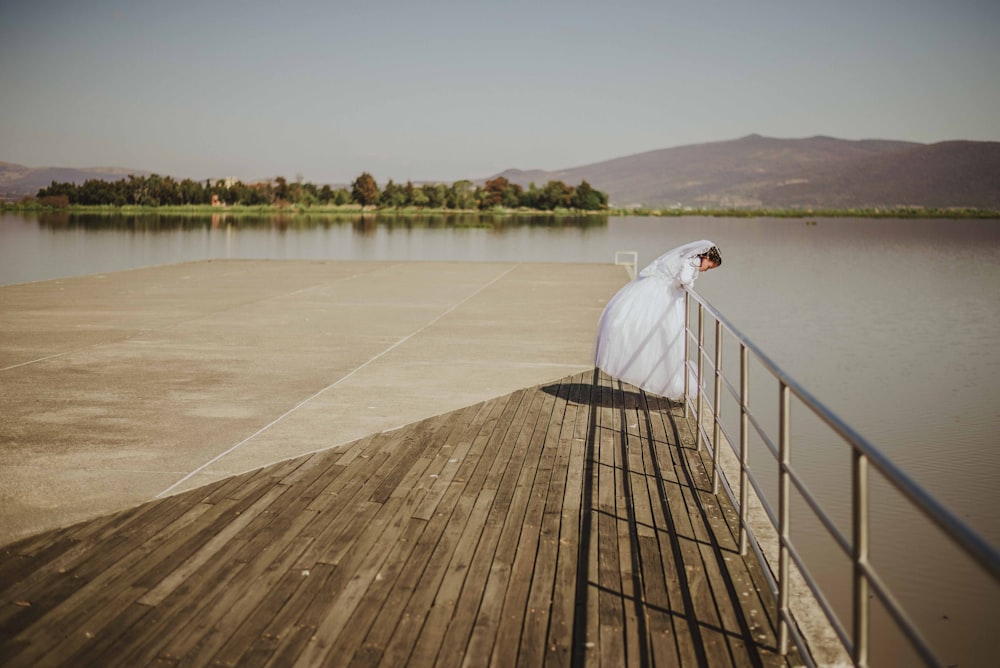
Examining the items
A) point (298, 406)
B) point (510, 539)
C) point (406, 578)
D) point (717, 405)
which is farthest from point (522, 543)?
point (298, 406)

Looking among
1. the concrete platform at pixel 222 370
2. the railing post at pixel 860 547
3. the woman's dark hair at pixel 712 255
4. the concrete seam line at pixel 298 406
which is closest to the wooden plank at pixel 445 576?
the concrete platform at pixel 222 370

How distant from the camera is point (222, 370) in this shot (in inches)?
316

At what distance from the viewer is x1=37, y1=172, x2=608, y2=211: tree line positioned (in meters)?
98.1

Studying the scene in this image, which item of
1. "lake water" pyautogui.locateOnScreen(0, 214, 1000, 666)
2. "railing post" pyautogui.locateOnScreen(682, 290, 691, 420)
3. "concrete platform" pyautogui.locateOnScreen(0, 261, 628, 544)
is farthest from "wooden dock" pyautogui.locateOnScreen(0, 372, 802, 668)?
"lake water" pyautogui.locateOnScreen(0, 214, 1000, 666)

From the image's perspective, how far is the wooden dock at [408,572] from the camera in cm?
290

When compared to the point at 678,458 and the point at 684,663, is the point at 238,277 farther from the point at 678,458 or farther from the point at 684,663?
the point at 684,663

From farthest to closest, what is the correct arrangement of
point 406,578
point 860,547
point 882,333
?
point 882,333, point 406,578, point 860,547

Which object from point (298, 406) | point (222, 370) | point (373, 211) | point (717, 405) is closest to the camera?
point (717, 405)

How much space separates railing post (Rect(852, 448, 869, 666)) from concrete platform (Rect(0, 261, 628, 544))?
3433 mm

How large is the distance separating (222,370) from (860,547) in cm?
679

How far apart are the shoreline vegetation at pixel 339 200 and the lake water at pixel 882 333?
5978cm

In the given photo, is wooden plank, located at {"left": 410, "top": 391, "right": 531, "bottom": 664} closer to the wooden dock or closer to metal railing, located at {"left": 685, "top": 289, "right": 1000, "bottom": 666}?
the wooden dock

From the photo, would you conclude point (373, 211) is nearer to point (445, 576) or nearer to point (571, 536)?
point (571, 536)

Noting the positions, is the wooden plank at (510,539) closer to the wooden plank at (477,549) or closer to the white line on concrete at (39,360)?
the wooden plank at (477,549)
